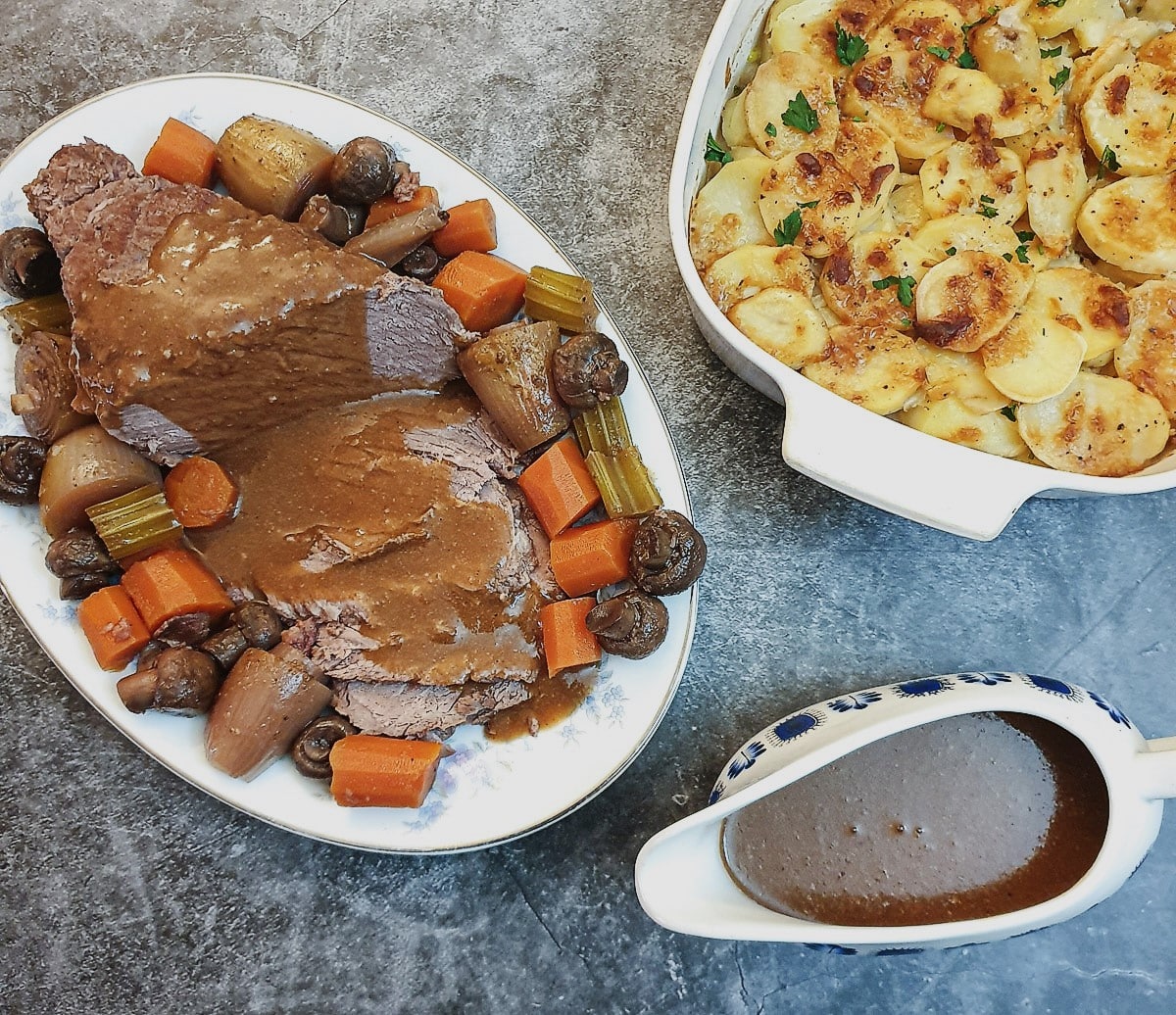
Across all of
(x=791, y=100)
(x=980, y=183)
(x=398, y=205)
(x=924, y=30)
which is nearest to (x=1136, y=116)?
(x=980, y=183)

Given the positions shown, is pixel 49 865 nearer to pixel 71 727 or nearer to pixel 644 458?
pixel 71 727

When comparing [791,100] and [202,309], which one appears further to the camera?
[791,100]

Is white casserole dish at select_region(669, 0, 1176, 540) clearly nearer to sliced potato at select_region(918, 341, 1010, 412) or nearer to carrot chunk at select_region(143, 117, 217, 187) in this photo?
sliced potato at select_region(918, 341, 1010, 412)

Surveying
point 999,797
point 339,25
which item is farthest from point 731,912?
point 339,25

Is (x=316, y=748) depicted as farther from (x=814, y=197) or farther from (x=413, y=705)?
(x=814, y=197)

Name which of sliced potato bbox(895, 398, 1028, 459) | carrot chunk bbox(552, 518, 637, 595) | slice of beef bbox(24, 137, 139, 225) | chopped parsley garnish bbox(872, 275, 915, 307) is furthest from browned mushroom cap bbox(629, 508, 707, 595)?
slice of beef bbox(24, 137, 139, 225)

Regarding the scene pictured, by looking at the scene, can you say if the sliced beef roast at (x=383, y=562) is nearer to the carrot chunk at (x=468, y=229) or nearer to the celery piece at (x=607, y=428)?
the celery piece at (x=607, y=428)

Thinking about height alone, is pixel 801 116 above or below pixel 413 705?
above

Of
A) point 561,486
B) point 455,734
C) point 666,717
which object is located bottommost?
point 666,717
